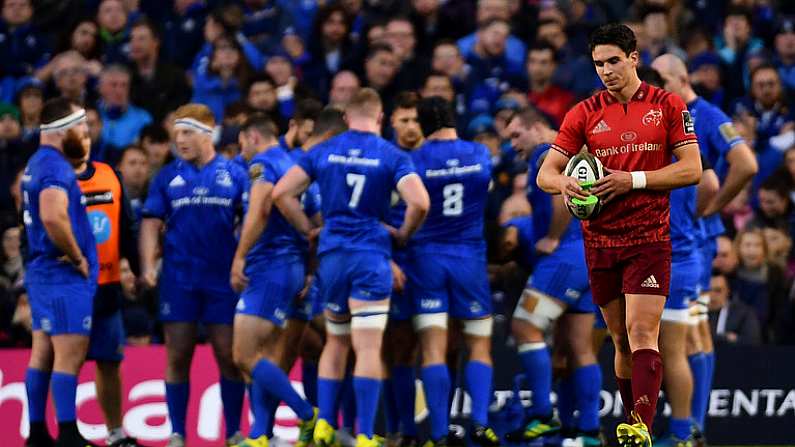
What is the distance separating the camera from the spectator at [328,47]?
1638 cm

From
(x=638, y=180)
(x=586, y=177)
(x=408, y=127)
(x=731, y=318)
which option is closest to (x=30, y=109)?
(x=408, y=127)

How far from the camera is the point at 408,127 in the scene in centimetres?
1115

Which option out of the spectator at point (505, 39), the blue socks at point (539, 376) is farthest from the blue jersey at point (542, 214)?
the spectator at point (505, 39)

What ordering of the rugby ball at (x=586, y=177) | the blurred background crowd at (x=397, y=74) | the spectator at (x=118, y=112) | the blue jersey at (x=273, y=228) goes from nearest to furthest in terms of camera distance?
the rugby ball at (x=586, y=177), the blue jersey at (x=273, y=228), the blurred background crowd at (x=397, y=74), the spectator at (x=118, y=112)

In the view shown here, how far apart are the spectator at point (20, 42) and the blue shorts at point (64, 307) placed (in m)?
6.81

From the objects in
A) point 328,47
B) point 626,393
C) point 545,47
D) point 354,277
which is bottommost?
point 626,393

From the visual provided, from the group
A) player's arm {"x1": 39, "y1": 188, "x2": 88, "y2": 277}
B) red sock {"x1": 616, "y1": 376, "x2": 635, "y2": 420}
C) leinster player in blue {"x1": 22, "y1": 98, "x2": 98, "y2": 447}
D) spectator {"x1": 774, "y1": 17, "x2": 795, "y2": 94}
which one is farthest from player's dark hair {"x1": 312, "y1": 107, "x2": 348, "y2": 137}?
spectator {"x1": 774, "y1": 17, "x2": 795, "y2": 94}

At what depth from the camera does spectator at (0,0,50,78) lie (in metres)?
16.5

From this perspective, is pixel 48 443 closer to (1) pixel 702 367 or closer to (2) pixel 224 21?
(1) pixel 702 367

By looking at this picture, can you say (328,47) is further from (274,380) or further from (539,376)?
(274,380)

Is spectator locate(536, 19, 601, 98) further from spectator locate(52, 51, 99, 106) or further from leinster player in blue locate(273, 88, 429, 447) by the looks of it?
leinster player in blue locate(273, 88, 429, 447)

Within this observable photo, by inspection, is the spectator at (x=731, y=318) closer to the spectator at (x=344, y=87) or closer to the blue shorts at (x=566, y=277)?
the blue shorts at (x=566, y=277)

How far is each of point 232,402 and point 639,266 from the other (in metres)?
4.15

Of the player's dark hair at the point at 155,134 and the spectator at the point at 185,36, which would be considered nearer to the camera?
the player's dark hair at the point at 155,134
